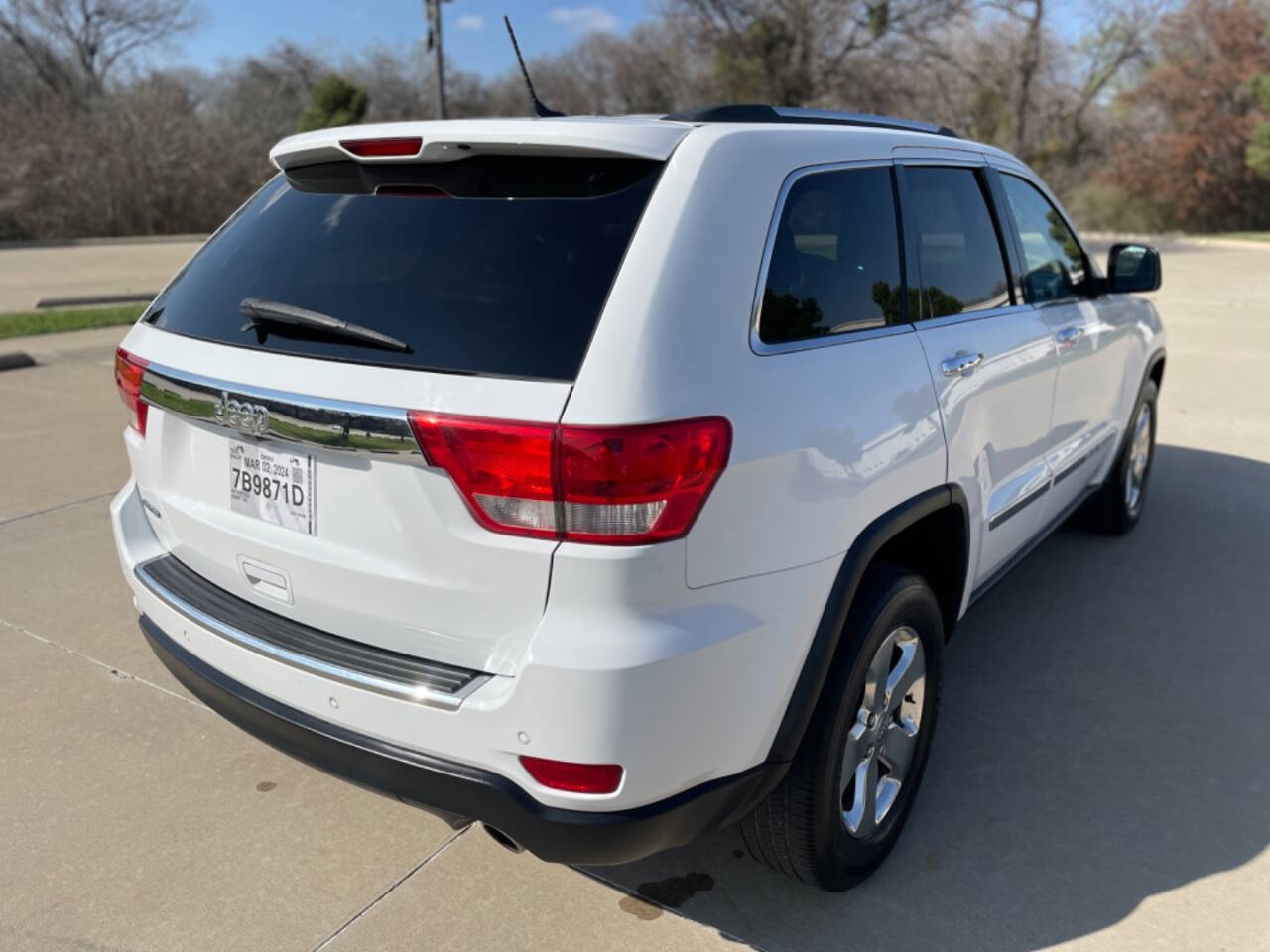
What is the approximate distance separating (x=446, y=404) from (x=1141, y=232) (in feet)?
116

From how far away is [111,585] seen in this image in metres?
4.41

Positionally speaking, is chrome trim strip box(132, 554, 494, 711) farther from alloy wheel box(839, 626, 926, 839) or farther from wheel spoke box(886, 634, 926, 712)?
wheel spoke box(886, 634, 926, 712)

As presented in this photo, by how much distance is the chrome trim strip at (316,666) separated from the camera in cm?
205

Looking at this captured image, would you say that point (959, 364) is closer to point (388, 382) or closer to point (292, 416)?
point (388, 382)

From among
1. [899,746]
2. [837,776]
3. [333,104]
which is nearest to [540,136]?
[837,776]

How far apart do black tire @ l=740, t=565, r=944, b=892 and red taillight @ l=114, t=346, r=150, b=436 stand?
1799mm

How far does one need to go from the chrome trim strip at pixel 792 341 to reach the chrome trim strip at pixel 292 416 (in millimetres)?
730

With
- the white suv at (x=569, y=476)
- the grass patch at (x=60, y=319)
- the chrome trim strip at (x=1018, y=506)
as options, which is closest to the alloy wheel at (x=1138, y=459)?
the chrome trim strip at (x=1018, y=506)

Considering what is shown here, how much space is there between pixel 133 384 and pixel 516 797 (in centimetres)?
150

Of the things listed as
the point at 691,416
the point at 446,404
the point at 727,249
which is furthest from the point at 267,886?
the point at 727,249

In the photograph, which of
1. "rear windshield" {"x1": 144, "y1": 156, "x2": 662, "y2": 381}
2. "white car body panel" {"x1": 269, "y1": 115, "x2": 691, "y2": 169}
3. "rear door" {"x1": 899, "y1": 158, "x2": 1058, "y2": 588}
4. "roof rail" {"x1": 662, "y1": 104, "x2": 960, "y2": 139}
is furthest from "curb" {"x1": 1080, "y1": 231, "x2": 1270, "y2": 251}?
"rear windshield" {"x1": 144, "y1": 156, "x2": 662, "y2": 381}

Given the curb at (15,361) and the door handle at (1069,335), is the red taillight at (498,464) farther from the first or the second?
the curb at (15,361)

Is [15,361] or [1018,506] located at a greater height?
[1018,506]

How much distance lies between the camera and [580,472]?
6.27 ft
